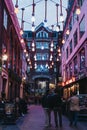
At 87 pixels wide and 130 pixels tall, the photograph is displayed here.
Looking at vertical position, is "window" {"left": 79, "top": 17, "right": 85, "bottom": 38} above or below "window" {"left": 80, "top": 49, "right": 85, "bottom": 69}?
above

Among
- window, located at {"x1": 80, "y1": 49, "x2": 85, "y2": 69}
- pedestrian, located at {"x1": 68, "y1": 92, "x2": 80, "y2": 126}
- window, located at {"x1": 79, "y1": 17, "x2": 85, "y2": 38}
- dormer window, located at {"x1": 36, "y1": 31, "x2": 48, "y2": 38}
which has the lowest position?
pedestrian, located at {"x1": 68, "y1": 92, "x2": 80, "y2": 126}

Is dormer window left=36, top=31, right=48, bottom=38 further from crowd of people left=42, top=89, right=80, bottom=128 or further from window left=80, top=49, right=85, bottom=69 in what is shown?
crowd of people left=42, top=89, right=80, bottom=128

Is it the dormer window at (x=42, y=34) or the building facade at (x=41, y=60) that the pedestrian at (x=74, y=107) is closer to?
the building facade at (x=41, y=60)

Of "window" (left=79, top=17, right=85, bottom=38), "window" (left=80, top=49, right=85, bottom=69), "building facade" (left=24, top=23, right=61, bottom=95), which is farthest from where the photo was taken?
"building facade" (left=24, top=23, right=61, bottom=95)

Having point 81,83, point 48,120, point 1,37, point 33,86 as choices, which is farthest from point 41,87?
point 48,120

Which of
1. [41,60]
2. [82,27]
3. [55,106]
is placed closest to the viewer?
[55,106]

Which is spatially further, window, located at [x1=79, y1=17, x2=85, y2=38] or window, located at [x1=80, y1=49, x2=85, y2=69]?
window, located at [x1=80, y1=49, x2=85, y2=69]

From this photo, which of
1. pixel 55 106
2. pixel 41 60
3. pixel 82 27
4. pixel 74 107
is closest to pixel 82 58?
pixel 82 27

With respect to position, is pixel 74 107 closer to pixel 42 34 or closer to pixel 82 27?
pixel 82 27

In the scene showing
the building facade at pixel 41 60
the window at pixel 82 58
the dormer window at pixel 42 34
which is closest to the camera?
the window at pixel 82 58

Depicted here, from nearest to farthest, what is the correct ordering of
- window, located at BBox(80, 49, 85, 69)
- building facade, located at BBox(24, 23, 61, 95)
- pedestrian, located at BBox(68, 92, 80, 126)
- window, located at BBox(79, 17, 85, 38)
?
pedestrian, located at BBox(68, 92, 80, 126) < window, located at BBox(79, 17, 85, 38) < window, located at BBox(80, 49, 85, 69) < building facade, located at BBox(24, 23, 61, 95)

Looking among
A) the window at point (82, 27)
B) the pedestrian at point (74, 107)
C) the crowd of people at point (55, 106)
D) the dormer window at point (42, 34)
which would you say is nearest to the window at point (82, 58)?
the window at point (82, 27)

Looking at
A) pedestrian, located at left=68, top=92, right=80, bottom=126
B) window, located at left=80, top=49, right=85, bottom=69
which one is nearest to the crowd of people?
pedestrian, located at left=68, top=92, right=80, bottom=126

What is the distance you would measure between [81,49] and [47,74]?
186 feet
